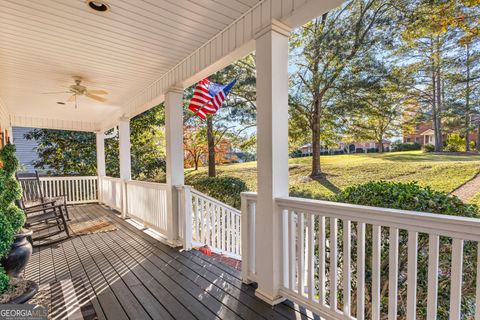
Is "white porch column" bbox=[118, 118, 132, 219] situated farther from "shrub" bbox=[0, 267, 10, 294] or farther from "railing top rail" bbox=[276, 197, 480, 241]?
"railing top rail" bbox=[276, 197, 480, 241]

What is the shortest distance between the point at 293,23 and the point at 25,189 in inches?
241

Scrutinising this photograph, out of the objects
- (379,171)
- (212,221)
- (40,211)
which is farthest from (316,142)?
(40,211)

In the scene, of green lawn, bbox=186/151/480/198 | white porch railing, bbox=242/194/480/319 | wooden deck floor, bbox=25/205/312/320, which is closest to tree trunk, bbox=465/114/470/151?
green lawn, bbox=186/151/480/198

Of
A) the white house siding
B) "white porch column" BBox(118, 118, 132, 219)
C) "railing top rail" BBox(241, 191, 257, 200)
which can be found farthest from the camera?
the white house siding

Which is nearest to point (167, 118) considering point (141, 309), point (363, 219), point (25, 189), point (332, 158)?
point (141, 309)

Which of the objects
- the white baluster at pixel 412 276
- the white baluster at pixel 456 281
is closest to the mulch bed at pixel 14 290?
the white baluster at pixel 412 276

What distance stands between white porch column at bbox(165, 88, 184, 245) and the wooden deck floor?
1.25 feet

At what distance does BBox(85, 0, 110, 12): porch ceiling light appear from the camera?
2145 mm

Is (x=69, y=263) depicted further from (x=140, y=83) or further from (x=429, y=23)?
(x=429, y=23)

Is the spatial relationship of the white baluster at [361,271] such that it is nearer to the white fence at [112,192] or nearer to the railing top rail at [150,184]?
the railing top rail at [150,184]

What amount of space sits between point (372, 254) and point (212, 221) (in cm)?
276

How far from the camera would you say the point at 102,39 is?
2799 mm

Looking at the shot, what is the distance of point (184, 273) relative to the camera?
278 cm

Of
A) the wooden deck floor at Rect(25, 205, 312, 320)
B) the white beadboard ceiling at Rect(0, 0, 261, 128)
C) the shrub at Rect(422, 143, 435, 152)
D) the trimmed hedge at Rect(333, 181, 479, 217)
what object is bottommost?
the wooden deck floor at Rect(25, 205, 312, 320)
